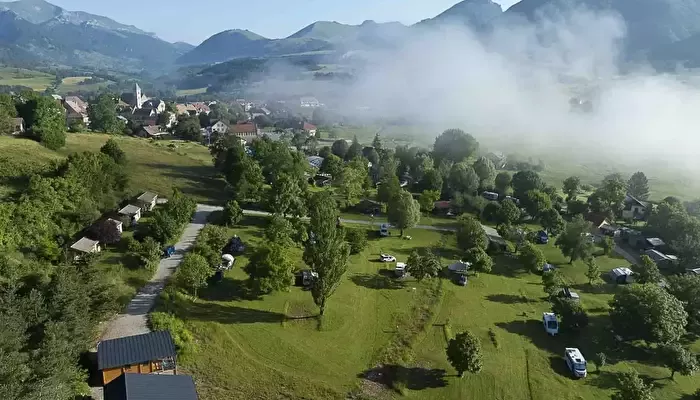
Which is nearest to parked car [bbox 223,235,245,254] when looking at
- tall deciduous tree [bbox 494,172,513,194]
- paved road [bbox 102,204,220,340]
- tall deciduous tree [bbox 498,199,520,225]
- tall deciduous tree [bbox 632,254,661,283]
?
paved road [bbox 102,204,220,340]

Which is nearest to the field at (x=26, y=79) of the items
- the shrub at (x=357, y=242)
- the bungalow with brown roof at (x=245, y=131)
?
the bungalow with brown roof at (x=245, y=131)

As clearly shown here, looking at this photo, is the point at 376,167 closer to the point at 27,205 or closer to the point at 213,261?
the point at 213,261

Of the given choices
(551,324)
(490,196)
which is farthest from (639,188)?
(551,324)

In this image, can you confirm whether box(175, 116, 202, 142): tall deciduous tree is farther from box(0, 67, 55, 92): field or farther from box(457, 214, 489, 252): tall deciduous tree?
box(0, 67, 55, 92): field

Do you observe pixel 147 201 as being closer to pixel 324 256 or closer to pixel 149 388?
pixel 324 256

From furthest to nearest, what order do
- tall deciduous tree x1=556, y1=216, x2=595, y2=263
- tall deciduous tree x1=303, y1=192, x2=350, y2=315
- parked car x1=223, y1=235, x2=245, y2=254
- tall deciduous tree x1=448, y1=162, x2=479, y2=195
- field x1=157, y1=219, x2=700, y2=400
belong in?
tall deciduous tree x1=448, y1=162, x2=479, y2=195, tall deciduous tree x1=556, y1=216, x2=595, y2=263, parked car x1=223, y1=235, x2=245, y2=254, tall deciduous tree x1=303, y1=192, x2=350, y2=315, field x1=157, y1=219, x2=700, y2=400

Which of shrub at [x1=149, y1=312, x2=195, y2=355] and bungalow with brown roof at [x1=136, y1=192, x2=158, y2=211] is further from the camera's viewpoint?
bungalow with brown roof at [x1=136, y1=192, x2=158, y2=211]

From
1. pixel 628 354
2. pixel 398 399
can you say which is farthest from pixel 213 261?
pixel 628 354
